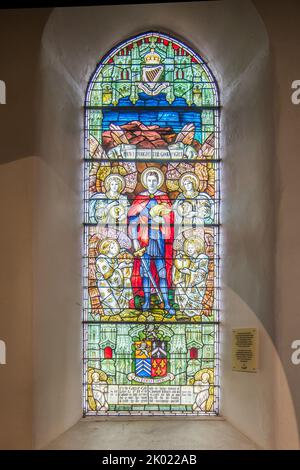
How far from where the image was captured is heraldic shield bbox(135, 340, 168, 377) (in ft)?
12.1

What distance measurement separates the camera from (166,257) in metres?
3.76

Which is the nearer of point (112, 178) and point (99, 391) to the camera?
point (99, 391)

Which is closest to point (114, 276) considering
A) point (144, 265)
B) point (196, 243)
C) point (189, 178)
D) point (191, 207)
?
point (144, 265)

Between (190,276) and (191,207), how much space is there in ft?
1.60

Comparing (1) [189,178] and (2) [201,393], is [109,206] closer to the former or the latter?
(1) [189,178]

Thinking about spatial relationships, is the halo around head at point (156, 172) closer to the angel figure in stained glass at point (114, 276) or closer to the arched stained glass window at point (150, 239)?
the arched stained glass window at point (150, 239)

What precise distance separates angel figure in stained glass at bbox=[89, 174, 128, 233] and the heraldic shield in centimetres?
89

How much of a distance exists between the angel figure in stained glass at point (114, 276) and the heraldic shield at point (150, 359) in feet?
1.02

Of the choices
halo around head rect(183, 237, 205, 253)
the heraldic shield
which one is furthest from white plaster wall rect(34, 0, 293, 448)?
the heraldic shield

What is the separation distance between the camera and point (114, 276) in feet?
12.3

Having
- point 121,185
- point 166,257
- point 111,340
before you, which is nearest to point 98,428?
point 111,340

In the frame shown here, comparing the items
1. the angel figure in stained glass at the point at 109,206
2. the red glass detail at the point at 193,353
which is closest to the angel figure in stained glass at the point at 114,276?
the angel figure in stained glass at the point at 109,206
